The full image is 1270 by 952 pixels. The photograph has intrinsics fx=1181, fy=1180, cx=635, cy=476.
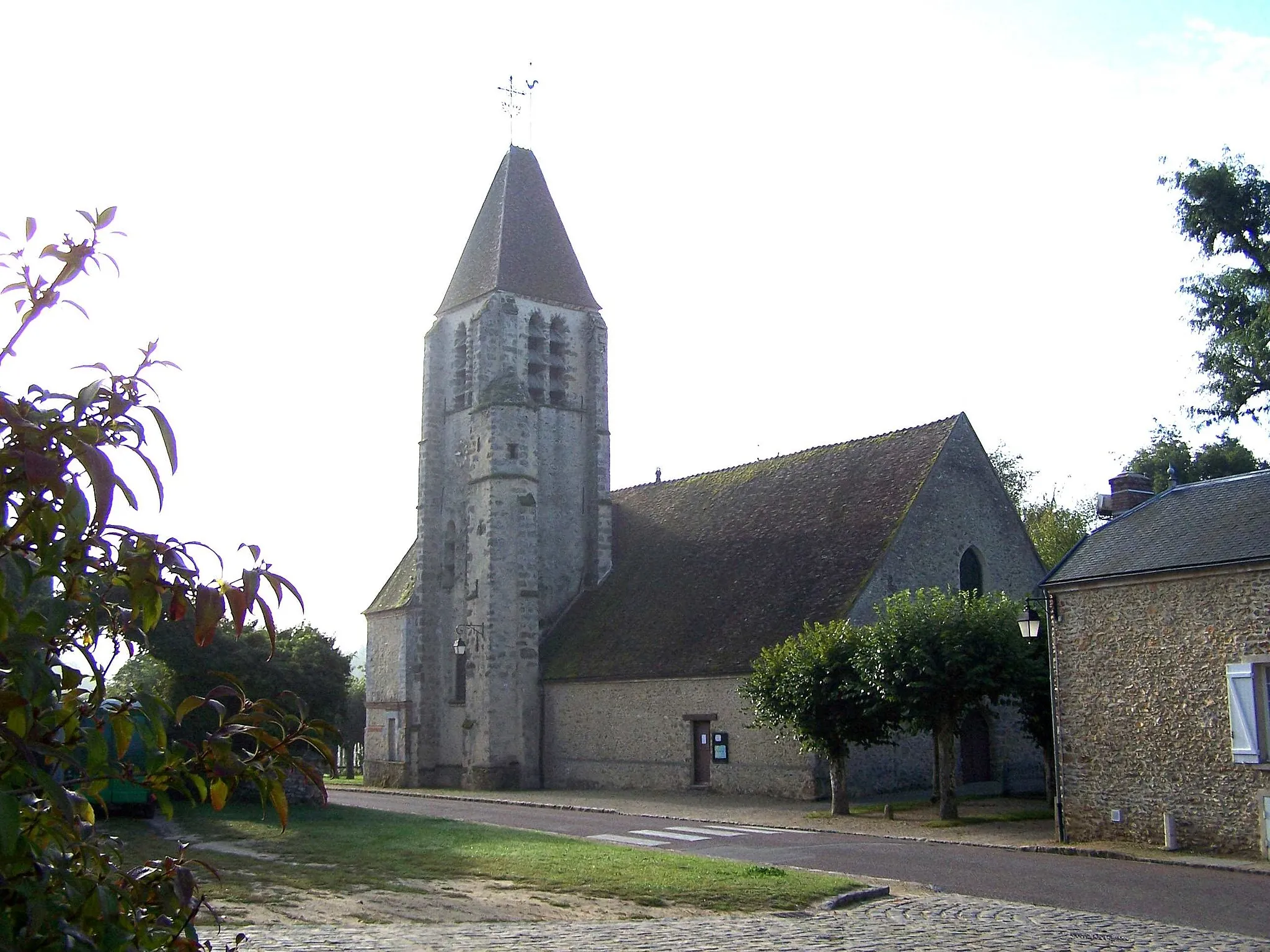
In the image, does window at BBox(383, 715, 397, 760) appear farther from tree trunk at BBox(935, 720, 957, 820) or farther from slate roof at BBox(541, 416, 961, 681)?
tree trunk at BBox(935, 720, 957, 820)

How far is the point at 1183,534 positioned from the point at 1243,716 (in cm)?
308

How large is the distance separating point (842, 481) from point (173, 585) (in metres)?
29.3

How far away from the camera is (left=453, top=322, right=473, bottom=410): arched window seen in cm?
3722

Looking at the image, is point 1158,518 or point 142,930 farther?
point 1158,518

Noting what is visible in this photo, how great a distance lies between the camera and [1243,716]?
1541 centimetres

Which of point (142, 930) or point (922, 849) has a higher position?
point (142, 930)

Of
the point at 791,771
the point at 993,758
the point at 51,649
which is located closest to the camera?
the point at 51,649

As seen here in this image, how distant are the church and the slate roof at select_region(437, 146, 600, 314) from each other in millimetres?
84

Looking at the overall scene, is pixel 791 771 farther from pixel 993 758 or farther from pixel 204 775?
pixel 204 775

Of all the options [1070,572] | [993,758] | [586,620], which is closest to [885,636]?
[1070,572]

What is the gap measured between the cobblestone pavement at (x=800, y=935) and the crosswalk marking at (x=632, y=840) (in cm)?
707

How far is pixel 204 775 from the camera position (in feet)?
9.29

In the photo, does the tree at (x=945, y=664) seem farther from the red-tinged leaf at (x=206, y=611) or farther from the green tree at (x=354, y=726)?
the green tree at (x=354, y=726)

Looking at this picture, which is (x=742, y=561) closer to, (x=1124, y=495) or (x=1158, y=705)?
(x=1124, y=495)
